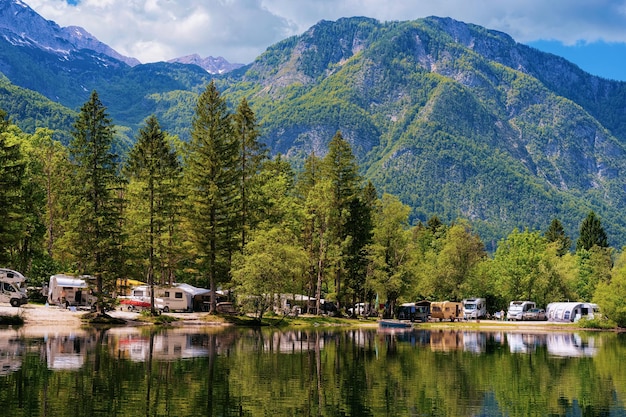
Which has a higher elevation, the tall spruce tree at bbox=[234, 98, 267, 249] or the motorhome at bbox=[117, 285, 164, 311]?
the tall spruce tree at bbox=[234, 98, 267, 249]

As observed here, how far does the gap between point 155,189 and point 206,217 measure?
582 centimetres

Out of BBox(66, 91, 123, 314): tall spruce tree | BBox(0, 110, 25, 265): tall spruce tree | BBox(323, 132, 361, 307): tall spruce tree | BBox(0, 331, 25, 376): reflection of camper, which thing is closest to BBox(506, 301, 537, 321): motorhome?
BBox(323, 132, 361, 307): tall spruce tree

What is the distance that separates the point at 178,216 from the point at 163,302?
9382mm

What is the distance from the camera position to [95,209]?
62.4 meters

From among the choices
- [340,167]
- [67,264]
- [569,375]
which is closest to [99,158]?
[67,264]

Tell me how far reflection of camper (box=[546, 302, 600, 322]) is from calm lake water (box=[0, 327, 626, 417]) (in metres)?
50.5

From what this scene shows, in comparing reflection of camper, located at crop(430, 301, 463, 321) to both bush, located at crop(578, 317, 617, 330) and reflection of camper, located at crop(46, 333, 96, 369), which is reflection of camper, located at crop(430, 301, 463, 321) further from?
reflection of camper, located at crop(46, 333, 96, 369)

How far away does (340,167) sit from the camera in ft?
287

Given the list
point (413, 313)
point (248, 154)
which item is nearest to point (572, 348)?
point (248, 154)

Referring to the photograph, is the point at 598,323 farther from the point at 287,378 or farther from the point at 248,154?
the point at 287,378

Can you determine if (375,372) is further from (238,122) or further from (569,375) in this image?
(238,122)

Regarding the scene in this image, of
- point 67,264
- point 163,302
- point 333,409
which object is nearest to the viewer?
point 333,409

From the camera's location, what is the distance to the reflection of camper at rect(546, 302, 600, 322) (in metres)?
101

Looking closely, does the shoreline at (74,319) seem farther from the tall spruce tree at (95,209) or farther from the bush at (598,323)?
the bush at (598,323)
